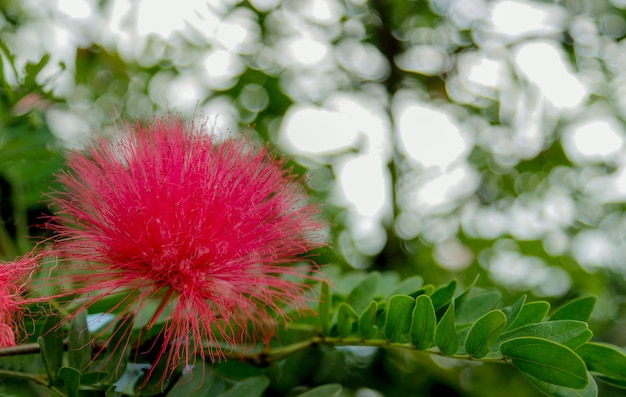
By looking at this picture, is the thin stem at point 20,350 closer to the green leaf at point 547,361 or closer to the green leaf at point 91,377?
the green leaf at point 91,377

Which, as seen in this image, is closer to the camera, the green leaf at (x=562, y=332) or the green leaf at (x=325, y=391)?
the green leaf at (x=562, y=332)

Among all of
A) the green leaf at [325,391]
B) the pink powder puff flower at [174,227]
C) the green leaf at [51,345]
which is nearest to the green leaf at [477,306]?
the green leaf at [325,391]

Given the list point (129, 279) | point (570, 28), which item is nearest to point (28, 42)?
point (129, 279)

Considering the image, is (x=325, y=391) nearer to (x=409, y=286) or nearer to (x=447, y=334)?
(x=447, y=334)

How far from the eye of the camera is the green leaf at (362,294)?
1.73 m

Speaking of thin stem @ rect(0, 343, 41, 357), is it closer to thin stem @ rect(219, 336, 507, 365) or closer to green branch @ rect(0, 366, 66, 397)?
green branch @ rect(0, 366, 66, 397)

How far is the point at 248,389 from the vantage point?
1513mm

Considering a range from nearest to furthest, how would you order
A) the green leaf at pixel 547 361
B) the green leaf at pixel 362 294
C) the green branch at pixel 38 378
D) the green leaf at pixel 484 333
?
the green leaf at pixel 547 361
the green leaf at pixel 484 333
the green branch at pixel 38 378
the green leaf at pixel 362 294

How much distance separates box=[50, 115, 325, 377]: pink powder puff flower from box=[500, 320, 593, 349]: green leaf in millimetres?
614

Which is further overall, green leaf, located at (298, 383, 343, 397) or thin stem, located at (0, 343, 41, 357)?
green leaf, located at (298, 383, 343, 397)

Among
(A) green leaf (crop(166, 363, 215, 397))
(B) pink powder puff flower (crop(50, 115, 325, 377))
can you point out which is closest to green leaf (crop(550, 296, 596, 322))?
(B) pink powder puff flower (crop(50, 115, 325, 377))

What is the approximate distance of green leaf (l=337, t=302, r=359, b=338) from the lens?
152 centimetres

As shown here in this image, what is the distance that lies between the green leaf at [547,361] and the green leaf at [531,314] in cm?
11

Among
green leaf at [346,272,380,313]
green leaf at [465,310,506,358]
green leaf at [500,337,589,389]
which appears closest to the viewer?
green leaf at [500,337,589,389]
